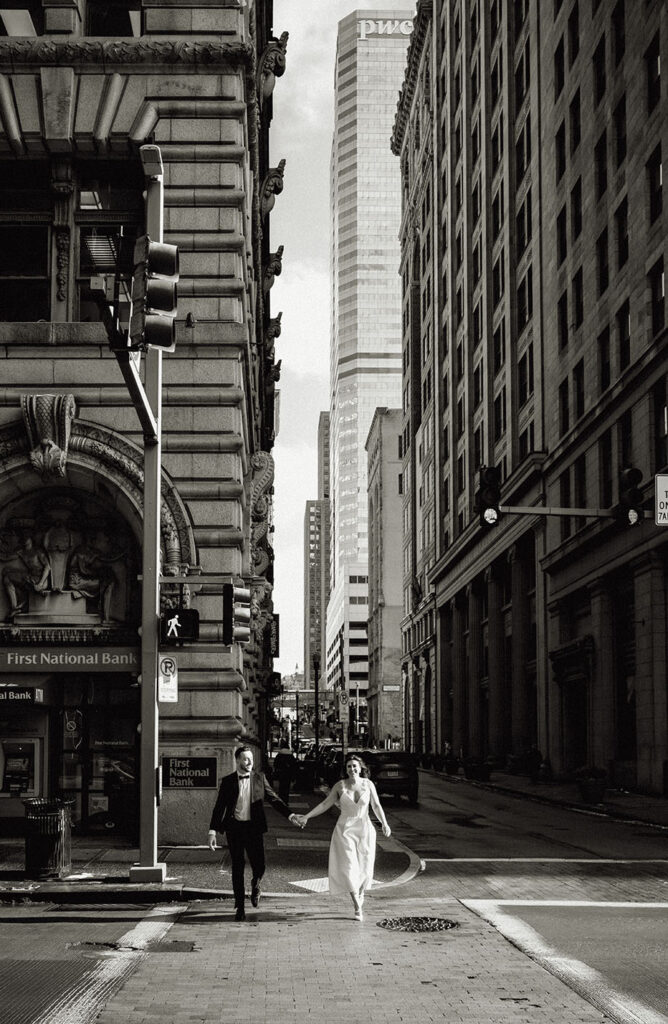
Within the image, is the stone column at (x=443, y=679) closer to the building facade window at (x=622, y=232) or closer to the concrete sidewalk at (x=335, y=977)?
the building facade window at (x=622, y=232)

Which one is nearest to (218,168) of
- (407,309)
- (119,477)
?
(119,477)

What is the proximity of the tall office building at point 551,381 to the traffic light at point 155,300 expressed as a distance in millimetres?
8231

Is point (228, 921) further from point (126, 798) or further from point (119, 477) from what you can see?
point (119, 477)

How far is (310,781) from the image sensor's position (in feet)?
142

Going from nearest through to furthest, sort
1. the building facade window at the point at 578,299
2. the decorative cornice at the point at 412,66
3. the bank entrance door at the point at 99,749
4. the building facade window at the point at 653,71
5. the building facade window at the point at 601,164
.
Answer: the bank entrance door at the point at 99,749, the building facade window at the point at 653,71, the building facade window at the point at 601,164, the building facade window at the point at 578,299, the decorative cornice at the point at 412,66

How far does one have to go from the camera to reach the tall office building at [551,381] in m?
39.4

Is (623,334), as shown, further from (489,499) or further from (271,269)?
(489,499)

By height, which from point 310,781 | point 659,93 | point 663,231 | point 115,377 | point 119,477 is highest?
point 659,93

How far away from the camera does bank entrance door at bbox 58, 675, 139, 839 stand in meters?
21.1

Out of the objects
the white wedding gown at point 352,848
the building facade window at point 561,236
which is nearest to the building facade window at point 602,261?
the building facade window at point 561,236

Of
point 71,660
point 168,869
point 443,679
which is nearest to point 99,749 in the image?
point 71,660

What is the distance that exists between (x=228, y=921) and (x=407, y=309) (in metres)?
104

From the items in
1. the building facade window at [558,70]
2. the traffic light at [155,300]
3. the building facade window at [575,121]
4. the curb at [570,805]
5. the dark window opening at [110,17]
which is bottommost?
the curb at [570,805]

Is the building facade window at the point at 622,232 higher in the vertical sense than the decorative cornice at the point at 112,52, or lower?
higher
